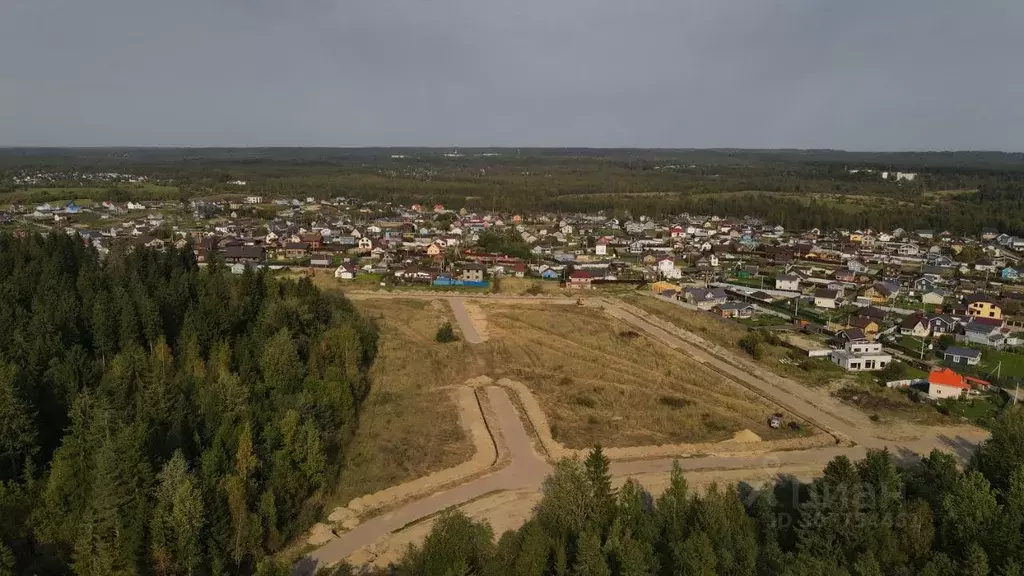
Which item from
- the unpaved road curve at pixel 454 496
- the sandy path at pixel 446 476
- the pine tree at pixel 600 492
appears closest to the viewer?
the pine tree at pixel 600 492

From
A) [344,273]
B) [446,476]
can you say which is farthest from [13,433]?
[344,273]

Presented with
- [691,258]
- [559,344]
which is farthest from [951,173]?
[559,344]

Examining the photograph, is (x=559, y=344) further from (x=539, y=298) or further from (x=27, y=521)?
(x=27, y=521)

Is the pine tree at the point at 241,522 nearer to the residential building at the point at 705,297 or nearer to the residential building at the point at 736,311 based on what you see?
the residential building at the point at 736,311

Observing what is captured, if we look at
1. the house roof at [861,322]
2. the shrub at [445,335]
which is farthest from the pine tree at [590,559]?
the house roof at [861,322]

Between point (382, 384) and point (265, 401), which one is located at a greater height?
point (265, 401)

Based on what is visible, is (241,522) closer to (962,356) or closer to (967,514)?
(967,514)
